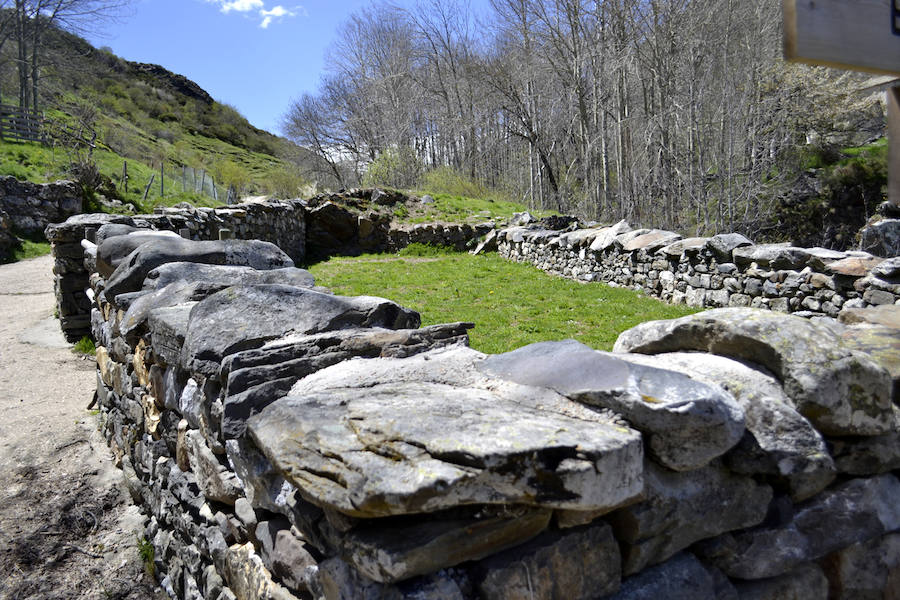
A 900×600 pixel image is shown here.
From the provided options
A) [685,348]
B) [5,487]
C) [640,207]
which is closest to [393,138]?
[640,207]

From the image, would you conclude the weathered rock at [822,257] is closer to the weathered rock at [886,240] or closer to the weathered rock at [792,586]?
the weathered rock at [886,240]

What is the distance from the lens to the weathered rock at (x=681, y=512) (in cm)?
141

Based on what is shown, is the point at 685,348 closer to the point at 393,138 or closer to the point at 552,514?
the point at 552,514

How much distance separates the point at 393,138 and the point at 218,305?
19752 mm

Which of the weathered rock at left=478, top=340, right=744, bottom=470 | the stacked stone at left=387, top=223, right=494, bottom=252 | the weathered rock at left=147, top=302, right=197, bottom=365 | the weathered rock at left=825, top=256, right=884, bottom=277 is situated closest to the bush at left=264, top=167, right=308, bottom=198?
the stacked stone at left=387, top=223, right=494, bottom=252

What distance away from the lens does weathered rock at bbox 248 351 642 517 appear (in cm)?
119

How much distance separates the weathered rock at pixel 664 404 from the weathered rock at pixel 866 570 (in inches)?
24.6

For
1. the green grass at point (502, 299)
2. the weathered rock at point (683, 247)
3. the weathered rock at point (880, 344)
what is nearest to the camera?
the weathered rock at point (880, 344)

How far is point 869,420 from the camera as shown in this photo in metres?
1.61

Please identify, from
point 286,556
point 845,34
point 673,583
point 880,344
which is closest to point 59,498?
point 286,556

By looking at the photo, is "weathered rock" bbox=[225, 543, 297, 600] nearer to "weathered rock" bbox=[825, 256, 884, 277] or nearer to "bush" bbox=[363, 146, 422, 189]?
"weathered rock" bbox=[825, 256, 884, 277]

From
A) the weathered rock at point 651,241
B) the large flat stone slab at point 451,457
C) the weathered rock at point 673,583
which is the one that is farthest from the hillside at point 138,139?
the weathered rock at point 673,583

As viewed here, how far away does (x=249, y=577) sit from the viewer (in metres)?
1.85

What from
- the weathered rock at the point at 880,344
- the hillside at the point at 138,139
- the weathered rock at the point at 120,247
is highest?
the hillside at the point at 138,139
